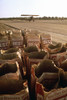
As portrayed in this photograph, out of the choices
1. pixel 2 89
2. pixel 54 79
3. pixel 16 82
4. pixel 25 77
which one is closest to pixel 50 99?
pixel 54 79

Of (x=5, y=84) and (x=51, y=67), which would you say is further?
(x=51, y=67)

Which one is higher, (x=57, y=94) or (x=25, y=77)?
(x=57, y=94)

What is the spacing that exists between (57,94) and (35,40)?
1.97 meters

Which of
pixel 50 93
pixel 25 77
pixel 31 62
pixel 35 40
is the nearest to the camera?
pixel 50 93

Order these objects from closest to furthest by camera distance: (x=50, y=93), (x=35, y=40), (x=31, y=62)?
(x=50, y=93) < (x=31, y=62) < (x=35, y=40)

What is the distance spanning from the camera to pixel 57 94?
4.19 feet

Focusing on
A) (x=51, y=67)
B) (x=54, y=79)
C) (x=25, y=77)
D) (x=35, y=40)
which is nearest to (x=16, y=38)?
(x=35, y=40)

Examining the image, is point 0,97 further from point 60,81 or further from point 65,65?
point 65,65

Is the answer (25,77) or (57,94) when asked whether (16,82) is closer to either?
(57,94)

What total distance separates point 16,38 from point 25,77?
1.14 metres

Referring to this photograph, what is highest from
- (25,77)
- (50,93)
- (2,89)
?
(50,93)

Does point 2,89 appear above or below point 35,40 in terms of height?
below

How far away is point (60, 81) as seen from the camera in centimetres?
159

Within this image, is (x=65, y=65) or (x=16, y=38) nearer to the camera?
(x=65, y=65)
